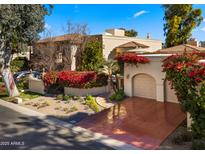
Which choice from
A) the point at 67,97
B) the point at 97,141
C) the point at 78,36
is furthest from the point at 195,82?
the point at 78,36

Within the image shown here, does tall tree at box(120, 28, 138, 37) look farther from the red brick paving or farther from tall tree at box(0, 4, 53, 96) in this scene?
the red brick paving

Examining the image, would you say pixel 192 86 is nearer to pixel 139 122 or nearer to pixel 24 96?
pixel 139 122

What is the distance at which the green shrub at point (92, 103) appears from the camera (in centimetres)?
1432

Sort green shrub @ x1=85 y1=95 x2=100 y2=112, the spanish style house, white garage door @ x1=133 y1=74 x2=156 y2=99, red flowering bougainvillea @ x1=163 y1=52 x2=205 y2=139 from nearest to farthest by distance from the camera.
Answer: red flowering bougainvillea @ x1=163 y1=52 x2=205 y2=139, green shrub @ x1=85 y1=95 x2=100 y2=112, white garage door @ x1=133 y1=74 x2=156 y2=99, the spanish style house

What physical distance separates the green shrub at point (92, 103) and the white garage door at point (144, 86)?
3.48 meters

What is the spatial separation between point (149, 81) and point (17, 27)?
11069 mm

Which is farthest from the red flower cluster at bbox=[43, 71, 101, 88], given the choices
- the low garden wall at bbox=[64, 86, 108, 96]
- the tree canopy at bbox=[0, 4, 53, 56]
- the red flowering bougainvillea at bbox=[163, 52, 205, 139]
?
the red flowering bougainvillea at bbox=[163, 52, 205, 139]

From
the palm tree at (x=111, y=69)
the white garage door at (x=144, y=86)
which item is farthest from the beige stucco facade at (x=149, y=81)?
the palm tree at (x=111, y=69)

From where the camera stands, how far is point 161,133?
10391mm

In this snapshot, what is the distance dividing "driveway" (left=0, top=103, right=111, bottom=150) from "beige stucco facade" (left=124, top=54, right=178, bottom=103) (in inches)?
274

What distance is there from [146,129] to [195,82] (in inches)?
138

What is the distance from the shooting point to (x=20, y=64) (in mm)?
31875

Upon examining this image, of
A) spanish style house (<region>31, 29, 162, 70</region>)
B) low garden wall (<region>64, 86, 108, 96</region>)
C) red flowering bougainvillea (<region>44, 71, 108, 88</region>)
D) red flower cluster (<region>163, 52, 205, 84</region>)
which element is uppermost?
spanish style house (<region>31, 29, 162, 70</region>)

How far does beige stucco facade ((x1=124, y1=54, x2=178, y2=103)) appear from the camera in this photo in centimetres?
1479
